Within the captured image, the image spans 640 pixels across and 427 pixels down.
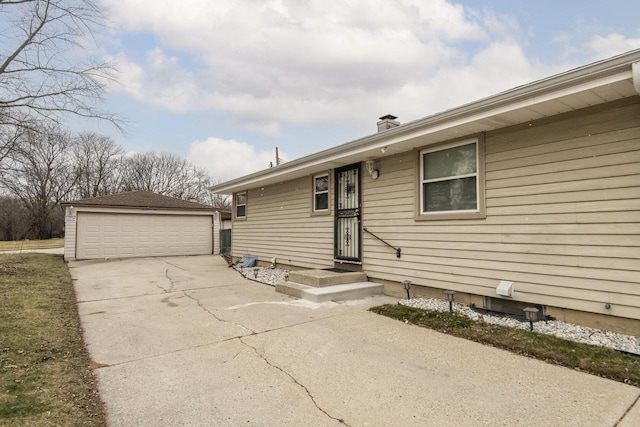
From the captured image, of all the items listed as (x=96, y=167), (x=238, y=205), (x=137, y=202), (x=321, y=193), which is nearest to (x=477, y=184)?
(x=321, y=193)

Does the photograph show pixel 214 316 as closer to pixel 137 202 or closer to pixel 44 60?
pixel 44 60

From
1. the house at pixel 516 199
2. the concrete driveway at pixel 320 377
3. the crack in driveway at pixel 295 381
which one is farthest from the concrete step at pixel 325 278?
the crack in driveway at pixel 295 381

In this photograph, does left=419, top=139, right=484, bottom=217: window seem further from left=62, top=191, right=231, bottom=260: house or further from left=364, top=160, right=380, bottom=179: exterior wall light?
left=62, top=191, right=231, bottom=260: house

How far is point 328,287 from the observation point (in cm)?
643

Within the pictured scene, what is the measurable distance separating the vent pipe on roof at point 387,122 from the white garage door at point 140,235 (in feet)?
40.0

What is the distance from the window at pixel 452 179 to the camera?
525cm

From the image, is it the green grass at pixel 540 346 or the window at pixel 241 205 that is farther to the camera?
the window at pixel 241 205

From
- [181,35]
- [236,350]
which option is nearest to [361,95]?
[181,35]

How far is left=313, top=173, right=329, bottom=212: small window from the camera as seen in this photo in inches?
329

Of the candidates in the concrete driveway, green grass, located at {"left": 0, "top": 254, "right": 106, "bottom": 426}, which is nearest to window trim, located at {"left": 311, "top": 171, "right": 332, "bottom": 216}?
the concrete driveway

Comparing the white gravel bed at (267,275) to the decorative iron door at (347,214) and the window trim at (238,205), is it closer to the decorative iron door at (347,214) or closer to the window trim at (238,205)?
the decorative iron door at (347,214)

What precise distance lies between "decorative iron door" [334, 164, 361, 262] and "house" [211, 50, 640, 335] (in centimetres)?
4

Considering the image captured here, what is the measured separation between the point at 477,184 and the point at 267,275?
5.85 meters

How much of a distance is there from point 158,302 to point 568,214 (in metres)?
6.57
